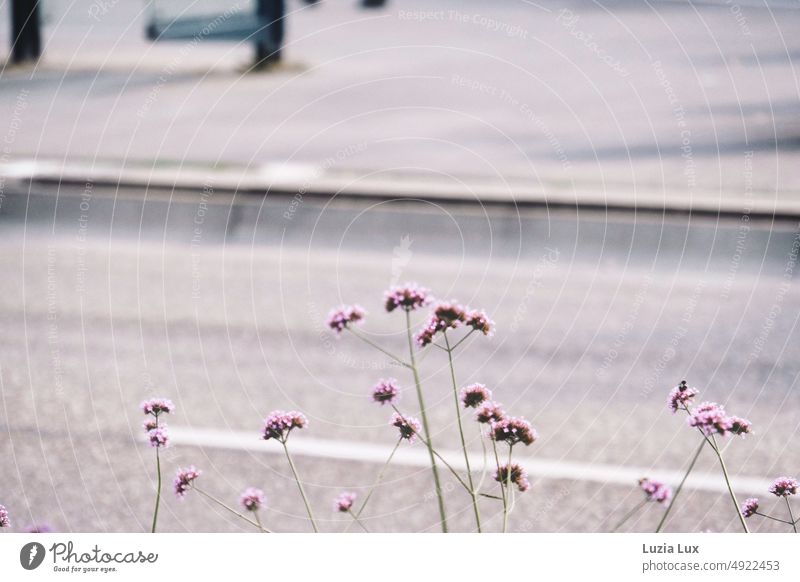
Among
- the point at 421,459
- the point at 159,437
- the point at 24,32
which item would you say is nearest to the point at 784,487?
the point at 159,437

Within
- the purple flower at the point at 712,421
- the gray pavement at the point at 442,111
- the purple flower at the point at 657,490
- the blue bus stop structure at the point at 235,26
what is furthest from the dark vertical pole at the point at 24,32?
the purple flower at the point at 712,421

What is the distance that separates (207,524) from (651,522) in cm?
146

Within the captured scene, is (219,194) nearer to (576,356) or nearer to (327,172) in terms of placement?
(327,172)

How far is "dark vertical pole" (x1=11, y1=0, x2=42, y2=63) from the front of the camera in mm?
7102

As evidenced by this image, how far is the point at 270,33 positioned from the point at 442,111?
5.74 ft

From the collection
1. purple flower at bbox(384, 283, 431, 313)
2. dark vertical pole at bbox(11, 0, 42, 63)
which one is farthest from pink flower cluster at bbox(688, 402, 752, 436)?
dark vertical pole at bbox(11, 0, 42, 63)

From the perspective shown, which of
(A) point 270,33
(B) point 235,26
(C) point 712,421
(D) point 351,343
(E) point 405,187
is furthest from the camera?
(A) point 270,33

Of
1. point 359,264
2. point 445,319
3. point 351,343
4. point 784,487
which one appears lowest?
point 784,487

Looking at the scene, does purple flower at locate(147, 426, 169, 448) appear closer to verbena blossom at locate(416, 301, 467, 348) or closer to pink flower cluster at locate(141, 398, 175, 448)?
pink flower cluster at locate(141, 398, 175, 448)

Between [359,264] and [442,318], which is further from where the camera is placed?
[359,264]

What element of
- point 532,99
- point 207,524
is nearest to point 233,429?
point 207,524

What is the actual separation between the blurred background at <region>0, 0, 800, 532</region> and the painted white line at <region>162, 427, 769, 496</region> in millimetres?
14

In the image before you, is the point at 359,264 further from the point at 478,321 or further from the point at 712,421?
the point at 712,421

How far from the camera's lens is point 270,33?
31.4ft
